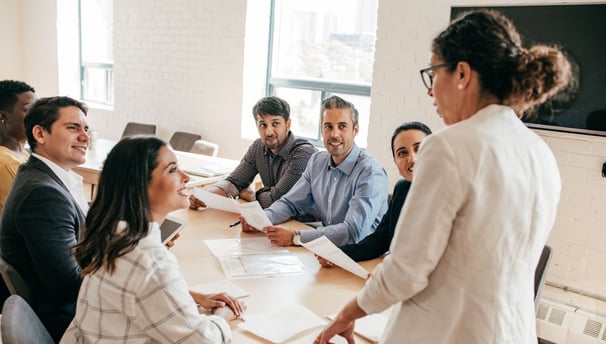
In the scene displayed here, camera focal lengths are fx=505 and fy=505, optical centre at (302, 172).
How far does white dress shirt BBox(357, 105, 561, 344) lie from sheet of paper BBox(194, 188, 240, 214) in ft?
5.02

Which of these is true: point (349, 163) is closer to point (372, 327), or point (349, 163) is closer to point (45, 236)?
point (372, 327)

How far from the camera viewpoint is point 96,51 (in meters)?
6.36

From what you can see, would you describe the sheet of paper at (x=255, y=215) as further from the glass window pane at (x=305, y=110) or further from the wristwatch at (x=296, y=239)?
the glass window pane at (x=305, y=110)

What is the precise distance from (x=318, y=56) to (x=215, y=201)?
2.41 metres

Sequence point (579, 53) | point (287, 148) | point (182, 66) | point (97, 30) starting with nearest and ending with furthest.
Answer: point (579, 53) < point (287, 148) < point (182, 66) < point (97, 30)

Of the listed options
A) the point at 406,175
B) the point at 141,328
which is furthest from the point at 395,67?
the point at 141,328

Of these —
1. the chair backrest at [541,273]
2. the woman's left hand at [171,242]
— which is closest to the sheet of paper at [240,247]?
the woman's left hand at [171,242]

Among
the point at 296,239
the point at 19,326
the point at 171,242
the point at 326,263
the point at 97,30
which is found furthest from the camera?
the point at 97,30

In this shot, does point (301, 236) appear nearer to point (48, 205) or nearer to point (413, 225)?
point (48, 205)

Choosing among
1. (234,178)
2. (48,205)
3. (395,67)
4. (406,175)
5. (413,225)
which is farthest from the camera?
(395,67)

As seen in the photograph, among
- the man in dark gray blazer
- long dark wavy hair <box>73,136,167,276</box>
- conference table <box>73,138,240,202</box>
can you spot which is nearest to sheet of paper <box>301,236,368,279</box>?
long dark wavy hair <box>73,136,167,276</box>

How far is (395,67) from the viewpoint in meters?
3.54

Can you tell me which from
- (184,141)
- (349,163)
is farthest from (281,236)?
(184,141)

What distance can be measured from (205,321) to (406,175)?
1091mm
